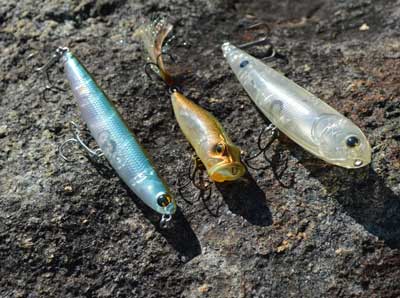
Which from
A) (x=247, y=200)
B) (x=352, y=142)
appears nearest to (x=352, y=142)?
(x=352, y=142)

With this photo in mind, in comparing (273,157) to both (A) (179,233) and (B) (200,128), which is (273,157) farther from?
(A) (179,233)

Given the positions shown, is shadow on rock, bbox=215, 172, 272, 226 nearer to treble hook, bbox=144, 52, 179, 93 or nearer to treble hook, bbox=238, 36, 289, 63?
treble hook, bbox=144, 52, 179, 93

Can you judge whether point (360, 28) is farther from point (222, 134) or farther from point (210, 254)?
point (210, 254)

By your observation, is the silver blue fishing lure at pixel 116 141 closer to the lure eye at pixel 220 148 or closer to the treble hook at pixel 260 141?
the lure eye at pixel 220 148

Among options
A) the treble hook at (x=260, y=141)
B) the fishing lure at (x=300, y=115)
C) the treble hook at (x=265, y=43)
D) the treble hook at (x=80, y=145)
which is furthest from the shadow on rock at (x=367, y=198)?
the treble hook at (x=80, y=145)

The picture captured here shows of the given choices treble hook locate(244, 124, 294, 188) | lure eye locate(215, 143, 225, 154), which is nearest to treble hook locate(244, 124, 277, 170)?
treble hook locate(244, 124, 294, 188)
